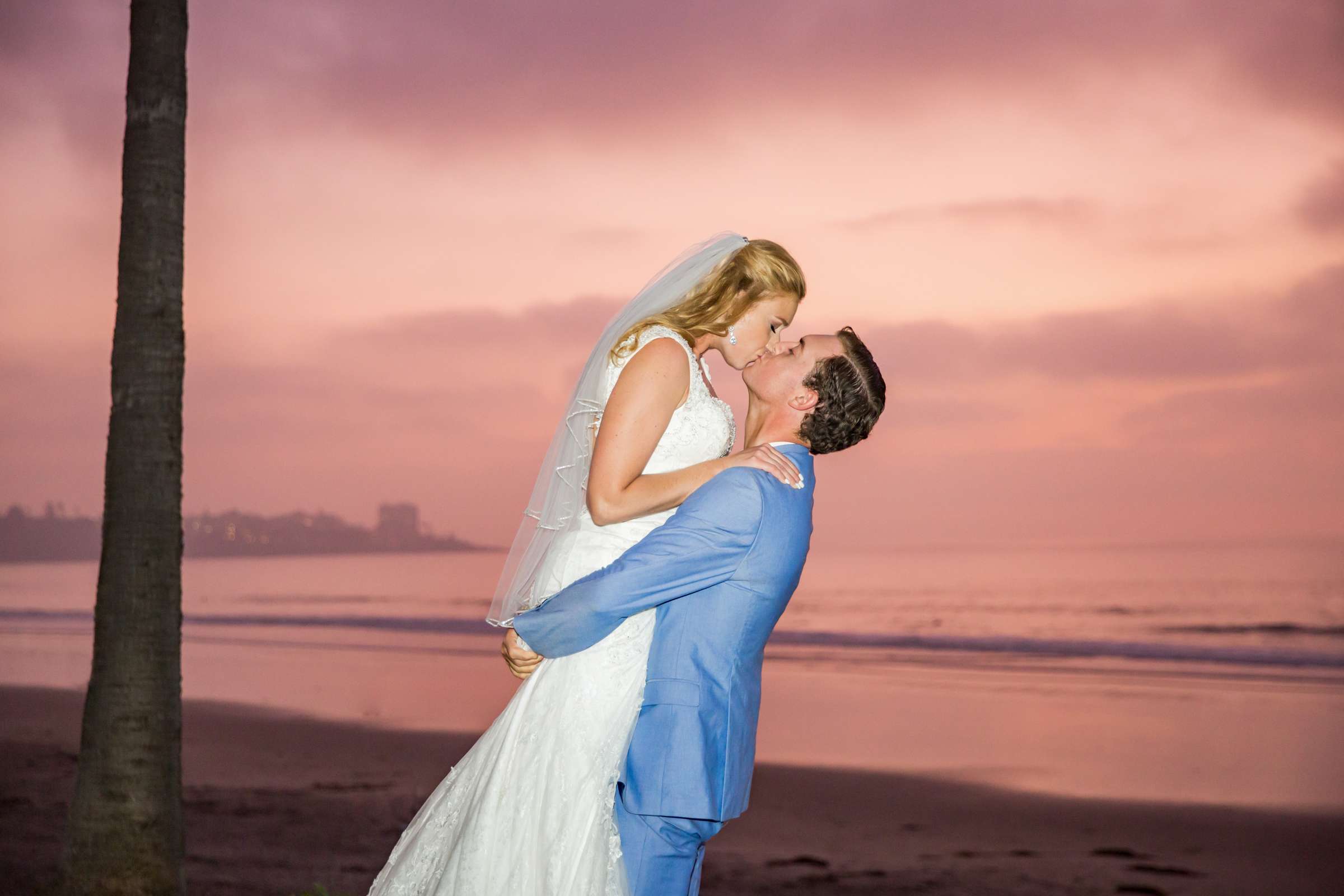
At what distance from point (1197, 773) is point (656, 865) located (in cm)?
943

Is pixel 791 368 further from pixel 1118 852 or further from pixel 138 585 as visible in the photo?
pixel 1118 852

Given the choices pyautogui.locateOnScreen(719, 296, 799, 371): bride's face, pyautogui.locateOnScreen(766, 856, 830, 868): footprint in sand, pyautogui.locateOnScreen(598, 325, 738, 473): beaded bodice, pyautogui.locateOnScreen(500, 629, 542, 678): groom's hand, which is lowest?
pyautogui.locateOnScreen(766, 856, 830, 868): footprint in sand

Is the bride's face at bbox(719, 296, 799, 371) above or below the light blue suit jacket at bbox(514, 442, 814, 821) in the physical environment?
above

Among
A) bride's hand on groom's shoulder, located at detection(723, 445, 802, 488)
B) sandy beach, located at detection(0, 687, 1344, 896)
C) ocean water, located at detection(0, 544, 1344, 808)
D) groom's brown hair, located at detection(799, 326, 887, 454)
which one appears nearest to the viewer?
bride's hand on groom's shoulder, located at detection(723, 445, 802, 488)

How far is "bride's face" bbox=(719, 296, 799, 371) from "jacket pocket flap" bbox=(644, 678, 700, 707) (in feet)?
3.60

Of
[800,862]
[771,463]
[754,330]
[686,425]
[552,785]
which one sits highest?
[754,330]

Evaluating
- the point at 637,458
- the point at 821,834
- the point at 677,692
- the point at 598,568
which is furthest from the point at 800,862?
the point at 637,458

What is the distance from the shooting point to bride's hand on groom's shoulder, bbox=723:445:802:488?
3.03m

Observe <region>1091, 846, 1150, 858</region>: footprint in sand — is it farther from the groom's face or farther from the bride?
the groom's face

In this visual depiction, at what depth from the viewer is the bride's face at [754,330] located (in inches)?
142

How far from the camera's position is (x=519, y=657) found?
322cm

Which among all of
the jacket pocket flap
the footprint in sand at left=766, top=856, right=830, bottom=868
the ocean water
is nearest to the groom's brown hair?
the jacket pocket flap

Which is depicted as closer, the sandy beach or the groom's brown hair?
the groom's brown hair

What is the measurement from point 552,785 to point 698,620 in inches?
26.0
